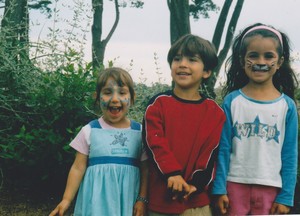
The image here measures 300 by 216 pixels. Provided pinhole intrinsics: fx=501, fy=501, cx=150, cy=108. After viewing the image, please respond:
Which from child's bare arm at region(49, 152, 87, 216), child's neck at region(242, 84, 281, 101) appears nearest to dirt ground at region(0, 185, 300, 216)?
child's bare arm at region(49, 152, 87, 216)

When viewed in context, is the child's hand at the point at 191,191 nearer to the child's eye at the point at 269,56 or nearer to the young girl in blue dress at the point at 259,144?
the young girl in blue dress at the point at 259,144

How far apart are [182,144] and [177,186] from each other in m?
0.23

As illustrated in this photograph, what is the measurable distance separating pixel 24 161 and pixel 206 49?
2.48 meters

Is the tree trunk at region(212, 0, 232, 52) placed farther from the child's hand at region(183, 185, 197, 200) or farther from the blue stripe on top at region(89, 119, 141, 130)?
the child's hand at region(183, 185, 197, 200)

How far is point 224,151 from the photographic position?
2.61m

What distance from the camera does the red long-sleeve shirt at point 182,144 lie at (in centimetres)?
248

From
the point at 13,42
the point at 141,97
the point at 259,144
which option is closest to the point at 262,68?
the point at 259,144

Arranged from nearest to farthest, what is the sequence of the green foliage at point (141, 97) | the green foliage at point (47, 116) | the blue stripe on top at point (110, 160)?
1. the blue stripe on top at point (110, 160)
2. the green foliage at point (47, 116)
3. the green foliage at point (141, 97)

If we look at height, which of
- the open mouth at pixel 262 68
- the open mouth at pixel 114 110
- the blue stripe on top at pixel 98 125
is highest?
the open mouth at pixel 262 68

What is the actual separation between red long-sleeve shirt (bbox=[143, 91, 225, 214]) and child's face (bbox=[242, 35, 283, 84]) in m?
0.30

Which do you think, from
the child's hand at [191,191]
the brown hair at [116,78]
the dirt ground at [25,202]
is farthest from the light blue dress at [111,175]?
the dirt ground at [25,202]

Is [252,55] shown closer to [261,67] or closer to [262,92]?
[261,67]

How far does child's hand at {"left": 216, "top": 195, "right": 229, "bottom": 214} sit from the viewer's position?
258 cm

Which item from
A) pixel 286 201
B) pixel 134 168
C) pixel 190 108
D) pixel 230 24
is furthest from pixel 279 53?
pixel 230 24
